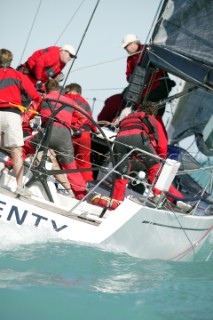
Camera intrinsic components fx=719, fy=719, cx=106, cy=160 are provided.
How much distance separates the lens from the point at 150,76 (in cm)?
857

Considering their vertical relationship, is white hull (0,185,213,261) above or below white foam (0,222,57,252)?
above

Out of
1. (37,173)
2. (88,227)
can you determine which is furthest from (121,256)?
(37,173)

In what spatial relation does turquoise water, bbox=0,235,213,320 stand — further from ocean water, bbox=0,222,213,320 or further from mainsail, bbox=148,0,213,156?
mainsail, bbox=148,0,213,156

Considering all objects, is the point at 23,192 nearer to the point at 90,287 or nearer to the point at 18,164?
the point at 18,164

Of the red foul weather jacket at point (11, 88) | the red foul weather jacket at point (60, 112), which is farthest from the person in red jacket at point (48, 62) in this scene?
the red foul weather jacket at point (11, 88)

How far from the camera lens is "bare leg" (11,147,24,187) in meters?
5.98

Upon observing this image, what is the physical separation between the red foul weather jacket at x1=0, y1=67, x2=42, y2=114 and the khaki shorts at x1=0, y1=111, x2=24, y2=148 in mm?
55

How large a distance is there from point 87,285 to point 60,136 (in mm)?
1771

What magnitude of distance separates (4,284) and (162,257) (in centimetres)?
225

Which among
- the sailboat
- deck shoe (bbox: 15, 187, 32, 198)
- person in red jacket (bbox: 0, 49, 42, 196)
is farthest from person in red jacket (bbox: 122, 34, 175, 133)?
deck shoe (bbox: 15, 187, 32, 198)

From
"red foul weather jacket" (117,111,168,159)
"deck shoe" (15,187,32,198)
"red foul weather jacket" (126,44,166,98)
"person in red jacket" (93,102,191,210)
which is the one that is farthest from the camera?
"red foul weather jacket" (126,44,166,98)

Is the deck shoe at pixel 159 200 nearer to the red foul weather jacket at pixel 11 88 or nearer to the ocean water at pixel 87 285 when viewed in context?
the ocean water at pixel 87 285

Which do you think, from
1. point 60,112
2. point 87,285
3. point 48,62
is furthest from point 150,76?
point 87,285

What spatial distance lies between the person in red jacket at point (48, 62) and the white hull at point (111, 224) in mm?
1949
